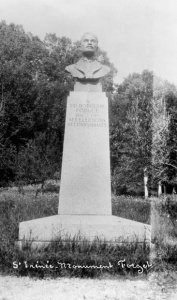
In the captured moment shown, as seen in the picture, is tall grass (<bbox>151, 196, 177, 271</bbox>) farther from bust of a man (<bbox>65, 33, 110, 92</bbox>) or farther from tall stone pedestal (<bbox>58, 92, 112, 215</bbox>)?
bust of a man (<bbox>65, 33, 110, 92</bbox>)

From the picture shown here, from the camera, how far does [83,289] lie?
15.8ft

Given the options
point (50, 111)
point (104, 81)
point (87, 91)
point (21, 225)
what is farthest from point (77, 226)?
point (104, 81)

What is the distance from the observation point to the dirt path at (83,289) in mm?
4605

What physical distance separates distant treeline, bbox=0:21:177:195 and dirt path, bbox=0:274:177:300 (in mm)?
9489

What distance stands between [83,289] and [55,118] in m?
26.6

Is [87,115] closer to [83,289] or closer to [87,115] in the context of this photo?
[87,115]

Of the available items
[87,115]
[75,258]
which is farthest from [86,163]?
[75,258]

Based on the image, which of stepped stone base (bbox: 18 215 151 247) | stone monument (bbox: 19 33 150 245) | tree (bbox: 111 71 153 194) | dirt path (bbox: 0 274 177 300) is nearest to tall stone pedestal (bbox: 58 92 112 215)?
stone monument (bbox: 19 33 150 245)

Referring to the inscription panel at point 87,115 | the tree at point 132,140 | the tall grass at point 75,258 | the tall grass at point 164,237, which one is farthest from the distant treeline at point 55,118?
the tall grass at point 75,258

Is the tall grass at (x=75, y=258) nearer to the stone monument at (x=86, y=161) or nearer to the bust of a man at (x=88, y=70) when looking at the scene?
the stone monument at (x=86, y=161)

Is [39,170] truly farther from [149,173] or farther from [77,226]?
[77,226]

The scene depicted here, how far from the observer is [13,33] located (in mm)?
32844

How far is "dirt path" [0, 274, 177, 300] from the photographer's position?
461 centimetres

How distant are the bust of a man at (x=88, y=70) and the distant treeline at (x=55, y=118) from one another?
722cm
